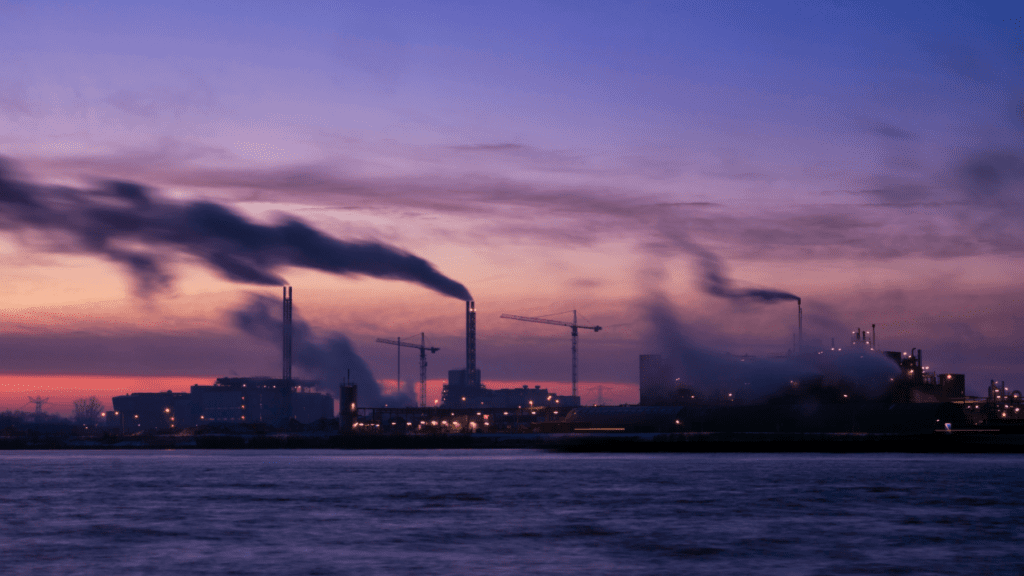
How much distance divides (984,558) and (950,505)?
30.4m

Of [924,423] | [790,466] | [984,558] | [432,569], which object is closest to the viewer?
[432,569]

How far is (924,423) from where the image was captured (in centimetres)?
19638

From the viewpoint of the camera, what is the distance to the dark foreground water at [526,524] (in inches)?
1992

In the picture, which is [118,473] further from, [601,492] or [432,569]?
[432,569]

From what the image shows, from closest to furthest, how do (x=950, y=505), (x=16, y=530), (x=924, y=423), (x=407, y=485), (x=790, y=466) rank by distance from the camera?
(x=16, y=530) → (x=950, y=505) → (x=407, y=485) → (x=790, y=466) → (x=924, y=423)

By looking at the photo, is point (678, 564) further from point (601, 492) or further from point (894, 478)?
point (894, 478)

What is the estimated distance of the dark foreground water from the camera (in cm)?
5059

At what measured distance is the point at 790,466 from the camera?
141 metres

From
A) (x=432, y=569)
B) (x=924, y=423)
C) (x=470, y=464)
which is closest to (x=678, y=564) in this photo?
(x=432, y=569)

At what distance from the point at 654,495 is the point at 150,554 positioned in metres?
48.3

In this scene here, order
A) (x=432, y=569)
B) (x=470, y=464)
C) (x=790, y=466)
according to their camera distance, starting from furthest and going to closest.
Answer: (x=470, y=464), (x=790, y=466), (x=432, y=569)

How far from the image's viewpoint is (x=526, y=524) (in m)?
67.7

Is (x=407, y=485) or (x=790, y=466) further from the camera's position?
(x=790, y=466)

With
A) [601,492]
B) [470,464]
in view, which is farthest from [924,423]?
[601,492]
